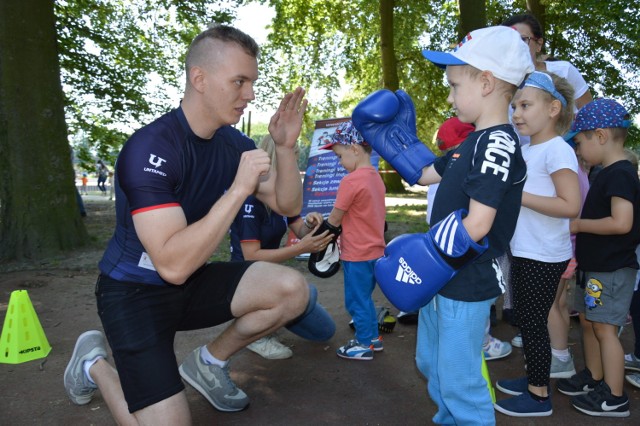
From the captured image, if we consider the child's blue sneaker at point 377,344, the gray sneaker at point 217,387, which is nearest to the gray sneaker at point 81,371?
the gray sneaker at point 217,387

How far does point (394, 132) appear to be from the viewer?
289cm

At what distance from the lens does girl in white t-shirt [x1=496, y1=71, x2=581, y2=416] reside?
2816 millimetres

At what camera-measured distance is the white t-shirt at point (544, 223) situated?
289 cm

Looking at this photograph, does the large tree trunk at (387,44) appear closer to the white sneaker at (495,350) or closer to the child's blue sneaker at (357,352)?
the white sneaker at (495,350)

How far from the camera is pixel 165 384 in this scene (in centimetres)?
243

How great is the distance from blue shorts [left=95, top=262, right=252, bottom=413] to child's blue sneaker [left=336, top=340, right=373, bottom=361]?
1.11m

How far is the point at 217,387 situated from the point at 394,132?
1.77 m

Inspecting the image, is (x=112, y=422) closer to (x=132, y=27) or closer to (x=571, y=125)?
(x=571, y=125)

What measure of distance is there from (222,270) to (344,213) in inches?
45.8

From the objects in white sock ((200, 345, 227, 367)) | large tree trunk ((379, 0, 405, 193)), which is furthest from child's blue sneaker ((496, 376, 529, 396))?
large tree trunk ((379, 0, 405, 193))

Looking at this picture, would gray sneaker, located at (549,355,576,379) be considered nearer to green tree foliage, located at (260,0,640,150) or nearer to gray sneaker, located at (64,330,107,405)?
gray sneaker, located at (64,330,107,405)

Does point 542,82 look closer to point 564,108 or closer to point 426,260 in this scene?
point 564,108

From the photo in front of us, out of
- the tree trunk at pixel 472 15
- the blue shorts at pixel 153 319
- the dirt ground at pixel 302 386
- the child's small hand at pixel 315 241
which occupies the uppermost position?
the tree trunk at pixel 472 15

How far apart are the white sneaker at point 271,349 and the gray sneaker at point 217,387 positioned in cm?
75
